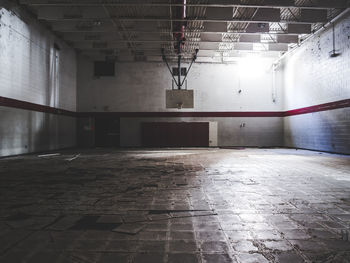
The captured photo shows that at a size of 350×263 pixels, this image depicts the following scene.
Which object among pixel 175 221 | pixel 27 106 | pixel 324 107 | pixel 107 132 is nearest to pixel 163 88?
pixel 107 132

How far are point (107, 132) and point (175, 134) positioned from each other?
4.08m

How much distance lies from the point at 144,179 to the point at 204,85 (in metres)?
10.5

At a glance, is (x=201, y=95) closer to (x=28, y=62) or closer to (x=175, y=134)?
(x=175, y=134)

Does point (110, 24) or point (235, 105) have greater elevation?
point (110, 24)

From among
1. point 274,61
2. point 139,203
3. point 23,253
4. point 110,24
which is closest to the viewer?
point 23,253

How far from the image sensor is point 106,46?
462 inches

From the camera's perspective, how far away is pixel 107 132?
13.8 meters

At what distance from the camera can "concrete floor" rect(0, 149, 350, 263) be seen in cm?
157

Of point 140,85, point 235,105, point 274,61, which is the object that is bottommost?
point 235,105

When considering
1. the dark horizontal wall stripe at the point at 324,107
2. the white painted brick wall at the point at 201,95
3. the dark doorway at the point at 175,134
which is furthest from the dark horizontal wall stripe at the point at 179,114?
the dark horizontal wall stripe at the point at 324,107

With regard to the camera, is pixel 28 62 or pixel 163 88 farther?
pixel 163 88

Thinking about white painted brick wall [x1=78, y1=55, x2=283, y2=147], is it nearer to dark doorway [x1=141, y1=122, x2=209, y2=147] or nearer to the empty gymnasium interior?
the empty gymnasium interior

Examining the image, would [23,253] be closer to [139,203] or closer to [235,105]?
[139,203]

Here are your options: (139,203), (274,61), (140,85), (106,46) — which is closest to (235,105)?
(274,61)
